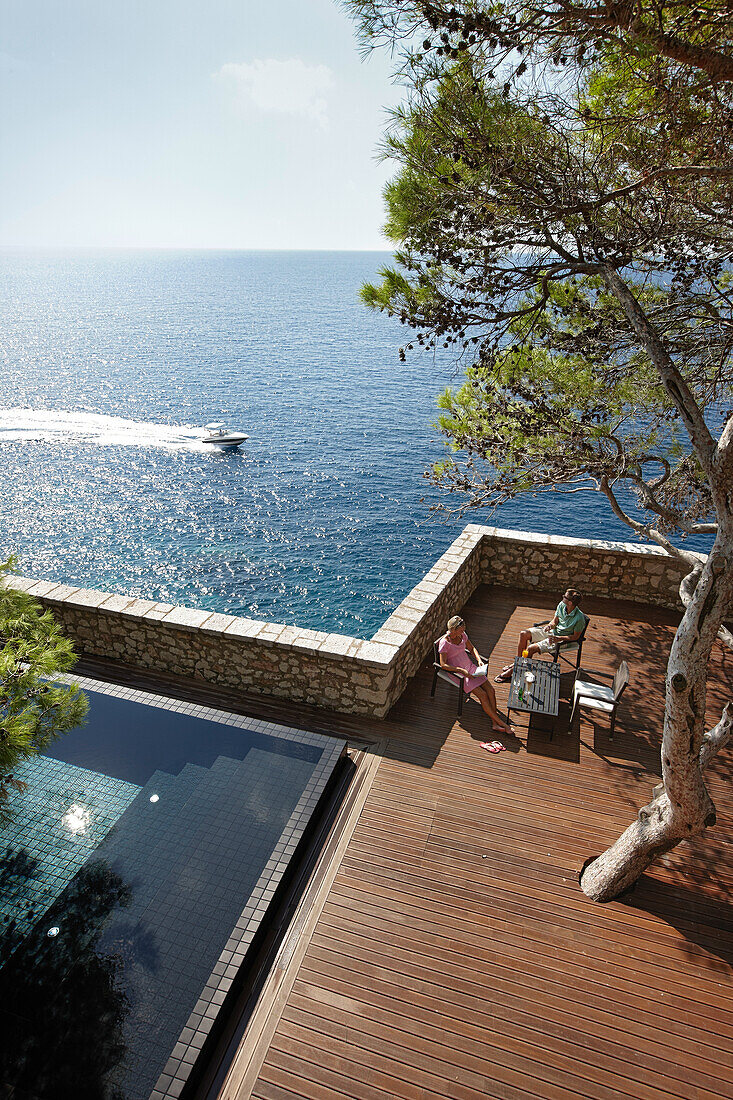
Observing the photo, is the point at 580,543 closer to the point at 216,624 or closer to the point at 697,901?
the point at 697,901

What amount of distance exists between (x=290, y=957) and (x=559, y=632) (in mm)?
4527

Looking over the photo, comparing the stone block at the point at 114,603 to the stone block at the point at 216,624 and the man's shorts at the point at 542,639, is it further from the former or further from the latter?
the man's shorts at the point at 542,639

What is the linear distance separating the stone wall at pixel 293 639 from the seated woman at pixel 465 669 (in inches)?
17.2

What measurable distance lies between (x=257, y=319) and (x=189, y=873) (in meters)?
86.9

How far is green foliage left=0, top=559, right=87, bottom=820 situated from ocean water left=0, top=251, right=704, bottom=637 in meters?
4.63

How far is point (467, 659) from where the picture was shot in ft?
20.5

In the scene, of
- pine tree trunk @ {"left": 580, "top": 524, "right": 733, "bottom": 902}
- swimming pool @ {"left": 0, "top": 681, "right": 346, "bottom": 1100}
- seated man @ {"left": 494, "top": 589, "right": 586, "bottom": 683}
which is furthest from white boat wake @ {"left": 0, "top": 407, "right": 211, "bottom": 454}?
pine tree trunk @ {"left": 580, "top": 524, "right": 733, "bottom": 902}

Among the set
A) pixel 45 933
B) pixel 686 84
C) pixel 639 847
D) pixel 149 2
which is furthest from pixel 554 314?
pixel 149 2

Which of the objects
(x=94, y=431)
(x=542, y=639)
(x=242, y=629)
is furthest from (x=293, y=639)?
(x=94, y=431)

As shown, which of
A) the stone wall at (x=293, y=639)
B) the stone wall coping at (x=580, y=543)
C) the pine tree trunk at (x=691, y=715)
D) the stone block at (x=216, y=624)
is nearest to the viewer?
the pine tree trunk at (x=691, y=715)

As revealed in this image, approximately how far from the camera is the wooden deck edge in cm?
332

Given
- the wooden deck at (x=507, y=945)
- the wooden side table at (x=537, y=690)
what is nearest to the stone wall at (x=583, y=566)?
the wooden side table at (x=537, y=690)

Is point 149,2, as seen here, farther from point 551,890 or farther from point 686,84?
point 551,890

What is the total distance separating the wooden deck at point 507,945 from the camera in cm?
335
